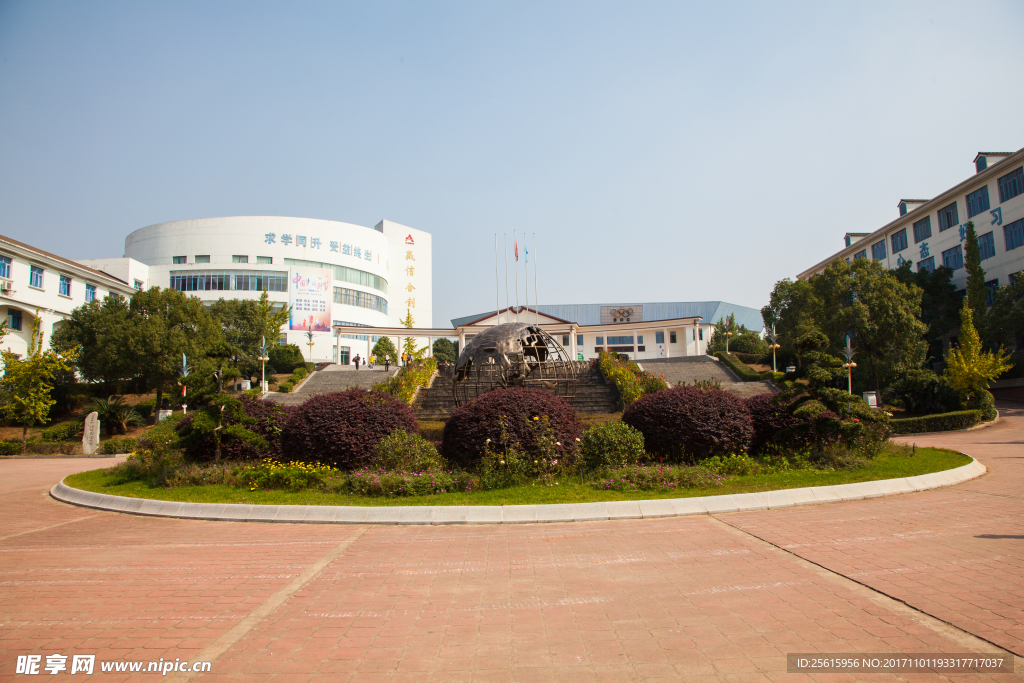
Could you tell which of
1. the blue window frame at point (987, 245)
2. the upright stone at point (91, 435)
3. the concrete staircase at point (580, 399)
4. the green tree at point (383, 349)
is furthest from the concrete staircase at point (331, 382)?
the blue window frame at point (987, 245)

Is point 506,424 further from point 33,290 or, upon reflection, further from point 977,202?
point 977,202

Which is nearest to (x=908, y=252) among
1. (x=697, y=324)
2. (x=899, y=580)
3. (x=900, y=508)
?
(x=697, y=324)

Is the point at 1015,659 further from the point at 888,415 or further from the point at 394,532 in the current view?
the point at 888,415

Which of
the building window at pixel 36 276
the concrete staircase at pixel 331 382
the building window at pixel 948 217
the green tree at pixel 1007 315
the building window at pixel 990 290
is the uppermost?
the building window at pixel 948 217

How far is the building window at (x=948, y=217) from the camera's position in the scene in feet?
121

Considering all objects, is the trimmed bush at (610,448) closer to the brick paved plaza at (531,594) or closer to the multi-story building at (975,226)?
the brick paved plaza at (531,594)

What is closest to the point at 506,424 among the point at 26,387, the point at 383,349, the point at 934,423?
the point at 934,423

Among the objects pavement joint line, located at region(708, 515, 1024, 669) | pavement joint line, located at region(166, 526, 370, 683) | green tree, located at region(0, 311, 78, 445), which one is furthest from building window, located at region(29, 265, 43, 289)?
pavement joint line, located at region(708, 515, 1024, 669)

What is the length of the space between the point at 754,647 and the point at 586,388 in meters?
23.6

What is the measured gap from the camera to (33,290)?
33938 millimetres

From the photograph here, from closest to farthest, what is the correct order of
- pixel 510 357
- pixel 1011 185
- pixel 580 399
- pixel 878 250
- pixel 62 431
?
pixel 510 357, pixel 62 431, pixel 580 399, pixel 1011 185, pixel 878 250

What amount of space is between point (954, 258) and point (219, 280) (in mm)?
59581

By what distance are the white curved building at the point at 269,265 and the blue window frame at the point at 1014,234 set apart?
164 ft

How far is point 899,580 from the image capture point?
192 inches
